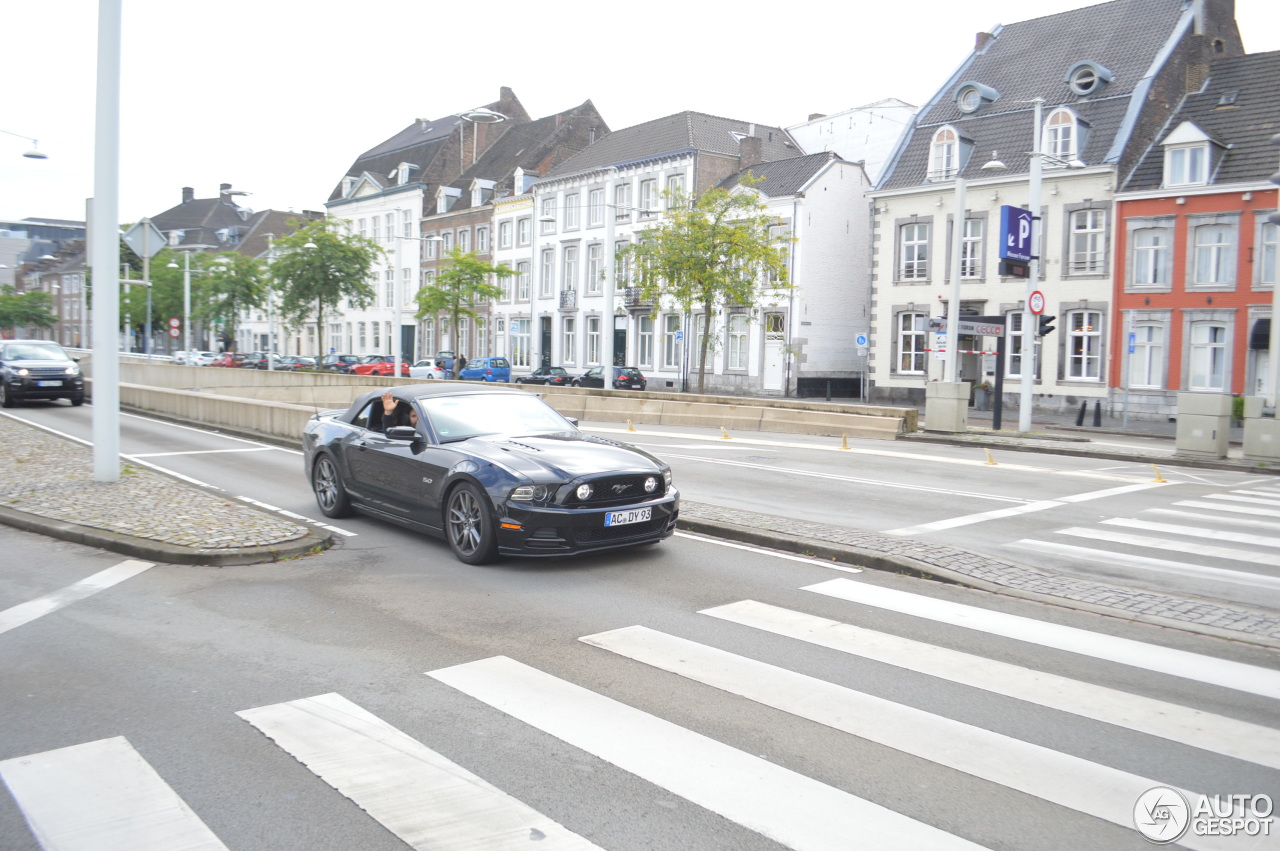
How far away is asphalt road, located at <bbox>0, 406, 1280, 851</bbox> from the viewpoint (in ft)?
12.2

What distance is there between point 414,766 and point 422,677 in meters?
1.16

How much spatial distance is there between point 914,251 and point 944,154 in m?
3.98

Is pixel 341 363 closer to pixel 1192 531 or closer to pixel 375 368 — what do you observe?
pixel 375 368

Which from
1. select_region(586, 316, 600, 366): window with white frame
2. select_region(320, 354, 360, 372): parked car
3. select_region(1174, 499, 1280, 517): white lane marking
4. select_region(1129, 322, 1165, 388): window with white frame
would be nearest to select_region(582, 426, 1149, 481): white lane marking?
select_region(1174, 499, 1280, 517): white lane marking

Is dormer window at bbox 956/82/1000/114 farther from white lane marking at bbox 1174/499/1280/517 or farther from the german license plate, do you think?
the german license plate

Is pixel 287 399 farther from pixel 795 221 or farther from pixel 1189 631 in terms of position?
pixel 1189 631

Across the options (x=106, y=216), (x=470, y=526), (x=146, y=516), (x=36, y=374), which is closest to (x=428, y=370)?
(x=36, y=374)

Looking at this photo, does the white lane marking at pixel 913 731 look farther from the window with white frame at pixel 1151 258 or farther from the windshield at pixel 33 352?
the window with white frame at pixel 1151 258

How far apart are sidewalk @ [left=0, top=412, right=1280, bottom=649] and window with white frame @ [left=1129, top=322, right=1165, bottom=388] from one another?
28665 millimetres

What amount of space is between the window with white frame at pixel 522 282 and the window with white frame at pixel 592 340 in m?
6.67

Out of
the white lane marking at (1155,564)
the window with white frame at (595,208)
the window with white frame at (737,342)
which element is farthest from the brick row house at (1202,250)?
the window with white frame at (595,208)

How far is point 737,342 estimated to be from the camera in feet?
158

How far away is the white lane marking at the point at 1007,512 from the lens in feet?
33.7

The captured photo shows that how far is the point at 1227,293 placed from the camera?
32.2 m
